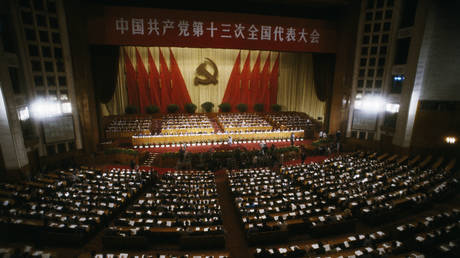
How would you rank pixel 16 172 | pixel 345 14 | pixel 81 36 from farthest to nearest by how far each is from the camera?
Answer: pixel 345 14 → pixel 81 36 → pixel 16 172

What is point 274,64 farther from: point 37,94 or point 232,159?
point 37,94

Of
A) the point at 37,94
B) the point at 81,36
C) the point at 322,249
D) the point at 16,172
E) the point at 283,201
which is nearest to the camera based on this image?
the point at 322,249

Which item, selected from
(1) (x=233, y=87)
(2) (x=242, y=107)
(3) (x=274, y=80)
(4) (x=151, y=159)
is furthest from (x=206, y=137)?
(3) (x=274, y=80)

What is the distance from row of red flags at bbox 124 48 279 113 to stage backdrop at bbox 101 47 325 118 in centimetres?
58

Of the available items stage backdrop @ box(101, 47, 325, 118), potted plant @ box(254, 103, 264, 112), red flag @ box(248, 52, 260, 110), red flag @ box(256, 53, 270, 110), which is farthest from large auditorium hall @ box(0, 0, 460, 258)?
red flag @ box(256, 53, 270, 110)

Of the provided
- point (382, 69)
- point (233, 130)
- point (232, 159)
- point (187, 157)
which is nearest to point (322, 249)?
point (232, 159)

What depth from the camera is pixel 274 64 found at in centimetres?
3178

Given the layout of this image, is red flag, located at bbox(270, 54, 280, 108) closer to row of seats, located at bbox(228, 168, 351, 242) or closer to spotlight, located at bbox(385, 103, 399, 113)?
spotlight, located at bbox(385, 103, 399, 113)

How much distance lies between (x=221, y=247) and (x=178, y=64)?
86.8 feet

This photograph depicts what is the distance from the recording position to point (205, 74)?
3119 cm

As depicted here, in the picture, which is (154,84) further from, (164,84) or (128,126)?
(128,126)

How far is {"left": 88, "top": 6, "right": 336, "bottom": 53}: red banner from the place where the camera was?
18.7m

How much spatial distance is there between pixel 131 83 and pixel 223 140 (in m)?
14.7

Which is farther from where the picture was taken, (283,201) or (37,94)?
(37,94)
